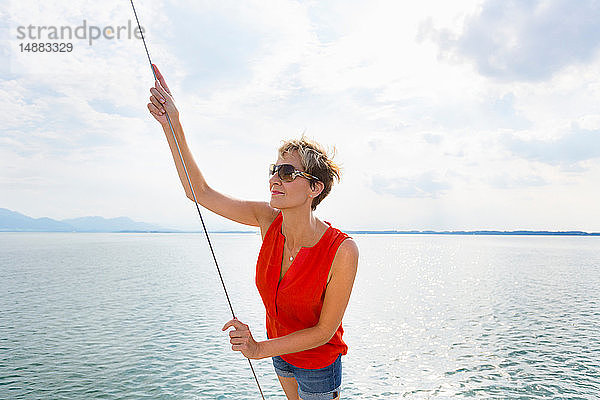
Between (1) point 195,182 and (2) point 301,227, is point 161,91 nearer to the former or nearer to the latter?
(1) point 195,182

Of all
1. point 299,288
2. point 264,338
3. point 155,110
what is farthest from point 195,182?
point 264,338

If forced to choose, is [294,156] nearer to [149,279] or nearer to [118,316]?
[118,316]

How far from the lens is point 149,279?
2631cm

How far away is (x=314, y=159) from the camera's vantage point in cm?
224

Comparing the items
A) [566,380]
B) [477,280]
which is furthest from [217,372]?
[477,280]

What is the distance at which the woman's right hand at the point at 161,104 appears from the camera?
2293mm

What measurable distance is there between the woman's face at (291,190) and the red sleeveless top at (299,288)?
202 mm

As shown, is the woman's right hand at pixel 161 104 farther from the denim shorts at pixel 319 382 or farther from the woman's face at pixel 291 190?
the denim shorts at pixel 319 382

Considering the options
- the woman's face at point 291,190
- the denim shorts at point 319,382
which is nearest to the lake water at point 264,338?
the denim shorts at point 319,382

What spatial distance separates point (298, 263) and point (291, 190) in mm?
348

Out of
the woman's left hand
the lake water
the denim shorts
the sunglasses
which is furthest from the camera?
the lake water

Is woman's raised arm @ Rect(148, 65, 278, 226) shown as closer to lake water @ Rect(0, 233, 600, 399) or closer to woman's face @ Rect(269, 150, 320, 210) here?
woman's face @ Rect(269, 150, 320, 210)

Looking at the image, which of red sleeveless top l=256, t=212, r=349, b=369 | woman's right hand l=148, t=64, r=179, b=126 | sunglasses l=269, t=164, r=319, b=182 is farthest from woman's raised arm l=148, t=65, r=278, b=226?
sunglasses l=269, t=164, r=319, b=182

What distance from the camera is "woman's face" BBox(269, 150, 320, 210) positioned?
2230 millimetres
